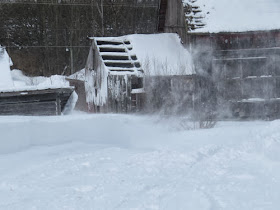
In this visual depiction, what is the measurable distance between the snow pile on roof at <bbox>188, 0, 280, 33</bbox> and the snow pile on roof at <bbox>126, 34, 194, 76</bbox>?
5.49 feet

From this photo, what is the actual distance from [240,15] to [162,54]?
3933 millimetres

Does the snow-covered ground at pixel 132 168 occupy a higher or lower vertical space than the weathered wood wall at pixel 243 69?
lower

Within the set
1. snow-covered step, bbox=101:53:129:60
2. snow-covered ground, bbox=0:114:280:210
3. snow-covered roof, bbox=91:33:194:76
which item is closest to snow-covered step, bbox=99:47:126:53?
snow-covered roof, bbox=91:33:194:76

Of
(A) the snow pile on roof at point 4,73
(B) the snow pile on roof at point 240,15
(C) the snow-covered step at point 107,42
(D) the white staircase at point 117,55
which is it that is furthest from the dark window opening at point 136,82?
(A) the snow pile on roof at point 4,73

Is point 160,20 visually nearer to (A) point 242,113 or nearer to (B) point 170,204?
(A) point 242,113

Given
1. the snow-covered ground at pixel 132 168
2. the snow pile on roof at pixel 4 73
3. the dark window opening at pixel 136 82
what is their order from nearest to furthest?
the snow-covered ground at pixel 132 168 < the snow pile on roof at pixel 4 73 < the dark window opening at pixel 136 82

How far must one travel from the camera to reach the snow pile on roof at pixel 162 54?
718 inches

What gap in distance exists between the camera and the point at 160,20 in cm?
2353

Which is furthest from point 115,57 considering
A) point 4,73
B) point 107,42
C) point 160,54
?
point 4,73

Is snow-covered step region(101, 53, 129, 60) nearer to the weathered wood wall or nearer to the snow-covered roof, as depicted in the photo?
the snow-covered roof

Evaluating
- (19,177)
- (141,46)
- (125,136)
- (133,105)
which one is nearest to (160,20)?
(141,46)

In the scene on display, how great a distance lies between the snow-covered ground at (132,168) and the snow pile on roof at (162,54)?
25.9ft

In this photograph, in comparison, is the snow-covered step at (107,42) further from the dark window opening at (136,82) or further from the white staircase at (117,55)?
the dark window opening at (136,82)

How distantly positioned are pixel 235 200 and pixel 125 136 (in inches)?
208
